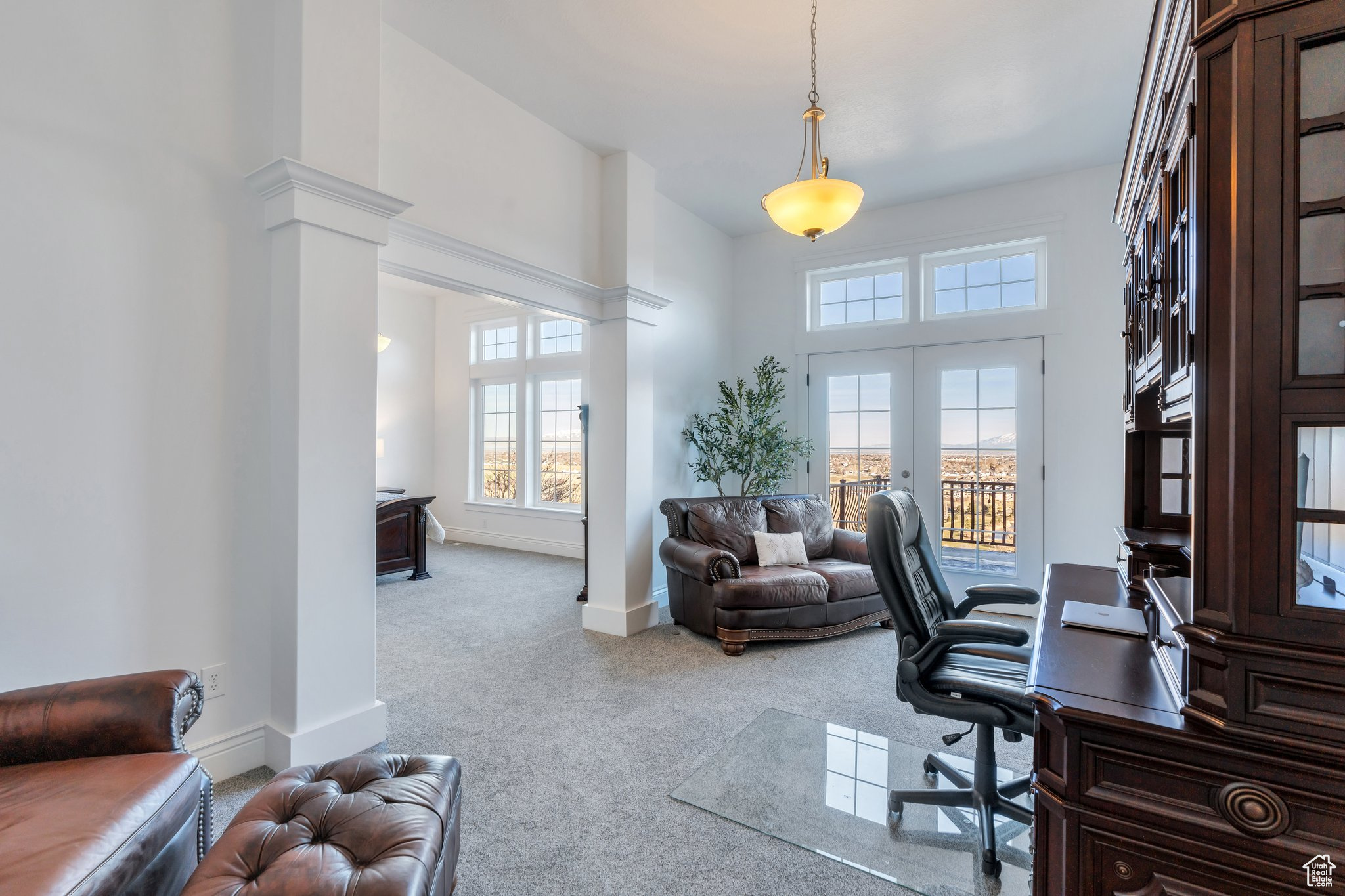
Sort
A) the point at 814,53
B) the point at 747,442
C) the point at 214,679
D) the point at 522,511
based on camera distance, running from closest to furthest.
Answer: the point at 214,679
the point at 814,53
the point at 747,442
the point at 522,511

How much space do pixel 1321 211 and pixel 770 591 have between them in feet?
10.4

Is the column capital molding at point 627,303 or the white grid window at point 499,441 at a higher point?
the column capital molding at point 627,303

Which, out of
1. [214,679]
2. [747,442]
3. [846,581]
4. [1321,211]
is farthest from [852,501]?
[214,679]

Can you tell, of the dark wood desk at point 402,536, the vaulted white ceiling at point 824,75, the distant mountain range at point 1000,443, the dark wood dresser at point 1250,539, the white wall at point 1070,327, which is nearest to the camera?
the dark wood dresser at point 1250,539

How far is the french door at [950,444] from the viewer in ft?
15.0

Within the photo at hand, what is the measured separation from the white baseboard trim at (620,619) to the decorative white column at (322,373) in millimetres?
1819

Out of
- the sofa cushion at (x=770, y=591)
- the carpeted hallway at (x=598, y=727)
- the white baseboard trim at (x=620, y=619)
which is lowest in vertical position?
the carpeted hallway at (x=598, y=727)

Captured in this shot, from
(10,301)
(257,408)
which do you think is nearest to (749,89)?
(257,408)

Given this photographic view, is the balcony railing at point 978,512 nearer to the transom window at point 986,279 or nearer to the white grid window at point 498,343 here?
the transom window at point 986,279

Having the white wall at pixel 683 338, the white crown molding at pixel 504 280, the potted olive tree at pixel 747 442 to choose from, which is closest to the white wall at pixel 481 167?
the white crown molding at pixel 504 280

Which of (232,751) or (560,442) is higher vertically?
(560,442)

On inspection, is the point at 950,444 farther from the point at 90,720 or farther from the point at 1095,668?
the point at 90,720

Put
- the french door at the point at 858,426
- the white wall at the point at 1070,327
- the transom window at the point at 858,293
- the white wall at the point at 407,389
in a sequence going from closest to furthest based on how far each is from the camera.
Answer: the white wall at the point at 1070,327 < the french door at the point at 858,426 < the transom window at the point at 858,293 < the white wall at the point at 407,389

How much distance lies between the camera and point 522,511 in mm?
7312
